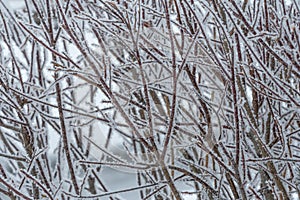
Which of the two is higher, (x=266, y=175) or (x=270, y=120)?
(x=270, y=120)

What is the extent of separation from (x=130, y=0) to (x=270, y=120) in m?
0.94

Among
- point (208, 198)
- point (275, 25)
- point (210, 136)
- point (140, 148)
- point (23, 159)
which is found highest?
point (275, 25)

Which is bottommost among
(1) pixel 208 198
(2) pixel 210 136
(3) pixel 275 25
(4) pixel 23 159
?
(1) pixel 208 198

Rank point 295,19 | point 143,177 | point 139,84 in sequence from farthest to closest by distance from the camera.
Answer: point 143,177
point 295,19
point 139,84

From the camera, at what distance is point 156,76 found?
242cm

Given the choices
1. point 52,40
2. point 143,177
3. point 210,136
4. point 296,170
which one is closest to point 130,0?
point 52,40

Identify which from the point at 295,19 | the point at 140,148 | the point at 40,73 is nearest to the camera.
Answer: the point at 295,19

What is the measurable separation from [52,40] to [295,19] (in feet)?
4.35

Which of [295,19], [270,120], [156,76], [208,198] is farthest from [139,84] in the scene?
[295,19]

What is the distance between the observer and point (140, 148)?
10.3ft

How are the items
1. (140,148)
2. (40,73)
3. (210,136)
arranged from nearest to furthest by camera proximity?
(210,136) < (40,73) < (140,148)

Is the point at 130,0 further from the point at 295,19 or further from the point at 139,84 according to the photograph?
the point at 295,19

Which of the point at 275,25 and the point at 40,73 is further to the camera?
the point at 40,73

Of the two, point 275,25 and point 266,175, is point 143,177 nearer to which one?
point 266,175
